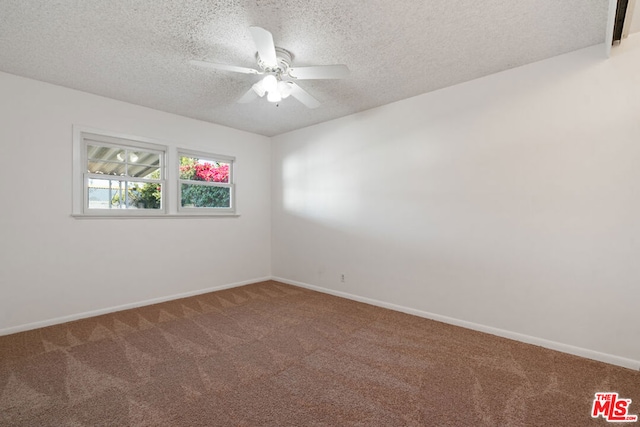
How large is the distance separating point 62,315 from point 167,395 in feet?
7.25

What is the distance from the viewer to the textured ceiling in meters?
1.94

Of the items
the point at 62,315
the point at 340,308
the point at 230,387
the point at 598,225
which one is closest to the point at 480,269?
the point at 598,225

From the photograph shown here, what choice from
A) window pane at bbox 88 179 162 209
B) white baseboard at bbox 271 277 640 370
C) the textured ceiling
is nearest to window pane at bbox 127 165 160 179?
window pane at bbox 88 179 162 209

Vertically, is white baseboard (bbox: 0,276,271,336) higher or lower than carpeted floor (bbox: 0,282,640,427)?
higher

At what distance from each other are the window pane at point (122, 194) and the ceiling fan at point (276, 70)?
2098mm

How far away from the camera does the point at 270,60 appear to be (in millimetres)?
2113

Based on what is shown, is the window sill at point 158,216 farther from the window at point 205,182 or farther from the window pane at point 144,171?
the window pane at point 144,171

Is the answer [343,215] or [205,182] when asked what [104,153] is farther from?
[343,215]

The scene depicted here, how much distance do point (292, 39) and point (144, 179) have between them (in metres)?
2.79

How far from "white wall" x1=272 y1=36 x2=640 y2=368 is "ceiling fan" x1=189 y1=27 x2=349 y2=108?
141 cm

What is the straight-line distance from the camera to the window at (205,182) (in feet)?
13.9

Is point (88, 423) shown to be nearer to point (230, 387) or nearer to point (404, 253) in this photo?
point (230, 387)

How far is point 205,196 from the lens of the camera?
4504 millimetres

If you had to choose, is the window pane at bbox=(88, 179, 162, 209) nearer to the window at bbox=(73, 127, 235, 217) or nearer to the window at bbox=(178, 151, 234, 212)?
the window at bbox=(73, 127, 235, 217)
